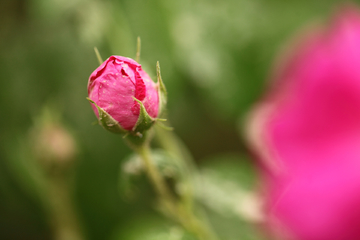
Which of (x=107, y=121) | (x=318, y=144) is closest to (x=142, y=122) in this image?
(x=107, y=121)

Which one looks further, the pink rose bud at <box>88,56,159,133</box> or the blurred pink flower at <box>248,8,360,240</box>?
the blurred pink flower at <box>248,8,360,240</box>

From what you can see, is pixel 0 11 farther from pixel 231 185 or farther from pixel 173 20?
pixel 231 185

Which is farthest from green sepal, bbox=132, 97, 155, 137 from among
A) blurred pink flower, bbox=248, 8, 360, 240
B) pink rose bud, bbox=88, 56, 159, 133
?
blurred pink flower, bbox=248, 8, 360, 240

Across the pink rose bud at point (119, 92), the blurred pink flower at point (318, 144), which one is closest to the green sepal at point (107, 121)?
the pink rose bud at point (119, 92)

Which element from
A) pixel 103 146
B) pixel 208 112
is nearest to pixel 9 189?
pixel 103 146

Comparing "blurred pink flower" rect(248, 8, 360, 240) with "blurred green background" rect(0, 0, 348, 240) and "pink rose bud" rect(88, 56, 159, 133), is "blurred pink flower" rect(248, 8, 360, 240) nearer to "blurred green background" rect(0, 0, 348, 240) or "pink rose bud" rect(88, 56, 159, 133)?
"blurred green background" rect(0, 0, 348, 240)

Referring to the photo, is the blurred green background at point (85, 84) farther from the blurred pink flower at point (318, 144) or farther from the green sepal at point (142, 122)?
the green sepal at point (142, 122)

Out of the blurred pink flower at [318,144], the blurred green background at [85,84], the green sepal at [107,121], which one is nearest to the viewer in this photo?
the green sepal at [107,121]
